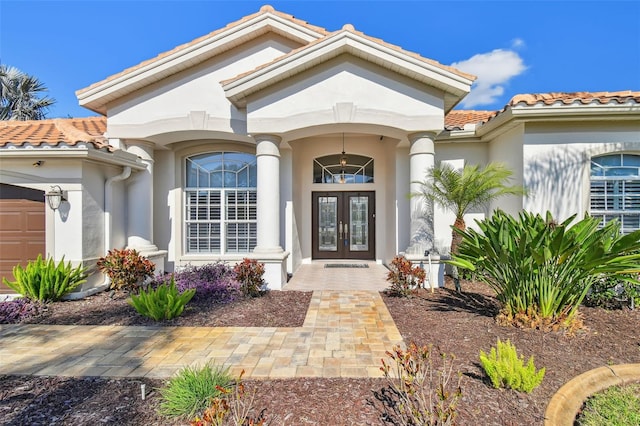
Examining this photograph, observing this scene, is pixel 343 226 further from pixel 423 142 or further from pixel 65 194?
pixel 65 194

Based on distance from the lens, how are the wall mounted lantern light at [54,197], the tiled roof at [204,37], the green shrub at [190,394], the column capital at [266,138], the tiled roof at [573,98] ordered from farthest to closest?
the tiled roof at [204,37] → the column capital at [266,138] → the tiled roof at [573,98] → the wall mounted lantern light at [54,197] → the green shrub at [190,394]

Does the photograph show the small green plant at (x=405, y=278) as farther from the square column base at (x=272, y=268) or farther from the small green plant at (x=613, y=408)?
the small green plant at (x=613, y=408)

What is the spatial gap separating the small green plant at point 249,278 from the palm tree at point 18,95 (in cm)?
2411

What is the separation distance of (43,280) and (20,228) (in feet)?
6.10

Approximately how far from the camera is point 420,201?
28.4 feet

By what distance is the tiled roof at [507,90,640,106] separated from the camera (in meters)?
7.78

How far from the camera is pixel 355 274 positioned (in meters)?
10.1

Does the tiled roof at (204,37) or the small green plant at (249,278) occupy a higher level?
the tiled roof at (204,37)

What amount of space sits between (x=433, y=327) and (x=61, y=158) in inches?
332

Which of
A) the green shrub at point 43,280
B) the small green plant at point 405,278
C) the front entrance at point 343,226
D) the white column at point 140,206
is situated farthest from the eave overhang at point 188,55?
the small green plant at point 405,278

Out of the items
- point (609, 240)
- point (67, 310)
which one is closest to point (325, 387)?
point (609, 240)

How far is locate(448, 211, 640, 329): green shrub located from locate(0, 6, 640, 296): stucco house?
317 centimetres

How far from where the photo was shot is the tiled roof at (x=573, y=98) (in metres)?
7.78

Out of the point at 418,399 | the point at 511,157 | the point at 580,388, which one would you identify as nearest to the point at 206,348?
the point at 418,399
